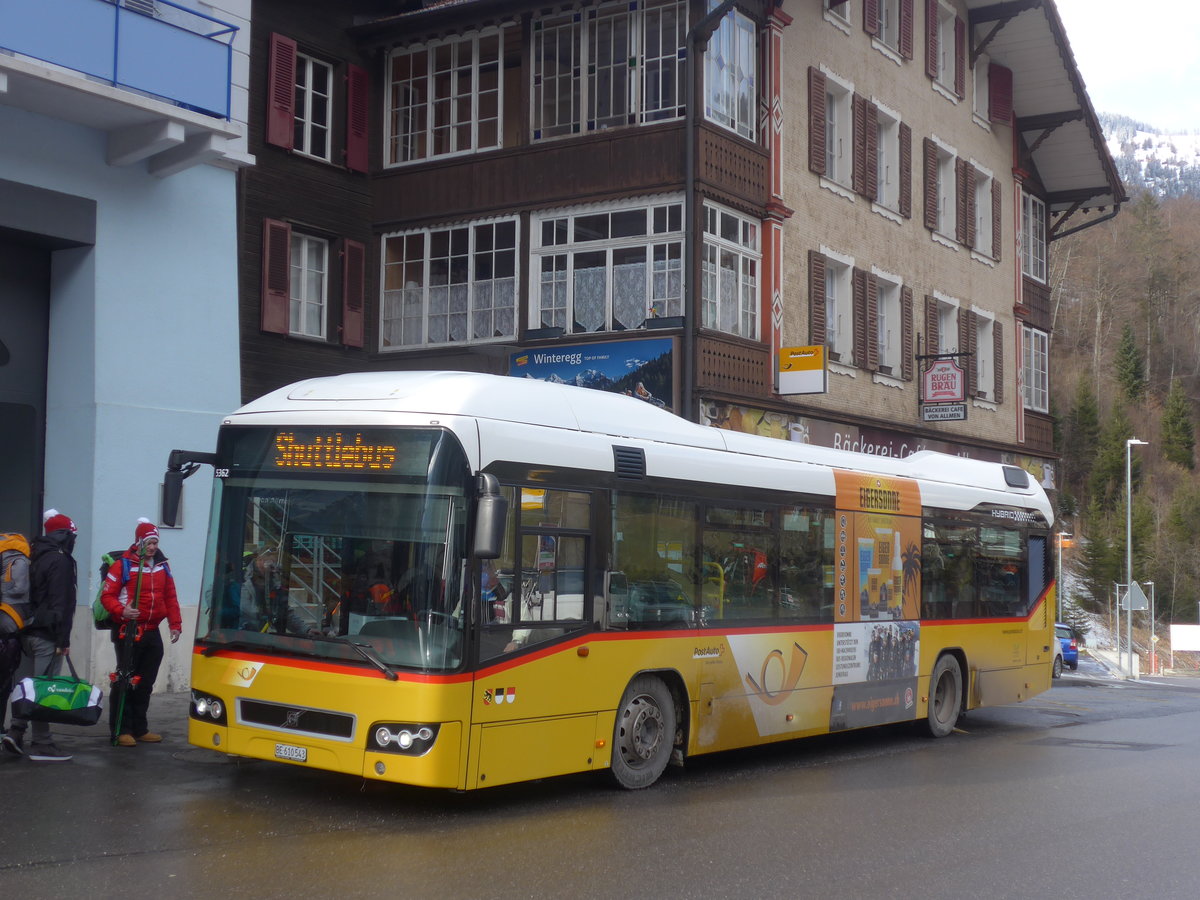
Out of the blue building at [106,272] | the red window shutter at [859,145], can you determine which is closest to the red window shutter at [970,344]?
the red window shutter at [859,145]

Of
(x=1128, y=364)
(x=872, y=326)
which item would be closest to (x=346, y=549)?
(x=872, y=326)

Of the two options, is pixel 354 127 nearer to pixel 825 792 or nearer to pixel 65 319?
pixel 65 319

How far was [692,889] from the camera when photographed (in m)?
7.16

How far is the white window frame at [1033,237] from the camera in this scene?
1307 inches

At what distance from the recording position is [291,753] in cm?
887

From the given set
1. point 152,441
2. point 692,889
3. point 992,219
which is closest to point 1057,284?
point 992,219

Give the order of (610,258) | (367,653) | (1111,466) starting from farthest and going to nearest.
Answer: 1. (1111,466)
2. (610,258)
3. (367,653)

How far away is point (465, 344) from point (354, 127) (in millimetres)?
3935

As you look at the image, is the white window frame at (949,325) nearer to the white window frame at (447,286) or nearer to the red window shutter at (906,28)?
the red window shutter at (906,28)

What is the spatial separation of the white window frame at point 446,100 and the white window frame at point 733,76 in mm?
3387

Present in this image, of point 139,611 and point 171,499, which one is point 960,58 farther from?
point 171,499

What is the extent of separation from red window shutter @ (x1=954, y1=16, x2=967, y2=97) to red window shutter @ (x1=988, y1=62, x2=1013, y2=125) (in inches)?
57.2

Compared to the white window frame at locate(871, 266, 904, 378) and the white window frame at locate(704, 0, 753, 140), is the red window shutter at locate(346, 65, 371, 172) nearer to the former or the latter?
the white window frame at locate(704, 0, 753, 140)

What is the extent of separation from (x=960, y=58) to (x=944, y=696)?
19.1 m
